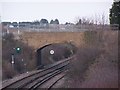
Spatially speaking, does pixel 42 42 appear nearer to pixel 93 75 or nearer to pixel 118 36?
pixel 118 36

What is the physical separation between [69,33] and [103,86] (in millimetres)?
29342

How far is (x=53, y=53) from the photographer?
62.0 m

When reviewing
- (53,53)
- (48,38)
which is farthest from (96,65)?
(53,53)

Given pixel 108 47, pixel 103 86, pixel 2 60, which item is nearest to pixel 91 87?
pixel 103 86

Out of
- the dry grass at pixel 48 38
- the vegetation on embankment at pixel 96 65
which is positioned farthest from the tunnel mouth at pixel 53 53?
the vegetation on embankment at pixel 96 65

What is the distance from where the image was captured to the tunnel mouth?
5644 centimetres

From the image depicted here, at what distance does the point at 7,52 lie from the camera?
47.6 metres

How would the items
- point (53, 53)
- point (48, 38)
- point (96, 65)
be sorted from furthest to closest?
1. point (53, 53)
2. point (48, 38)
3. point (96, 65)

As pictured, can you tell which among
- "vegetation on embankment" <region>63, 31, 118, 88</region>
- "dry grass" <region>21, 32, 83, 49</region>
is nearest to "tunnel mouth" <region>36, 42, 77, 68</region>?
"dry grass" <region>21, 32, 83, 49</region>

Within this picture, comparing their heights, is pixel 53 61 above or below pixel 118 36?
below

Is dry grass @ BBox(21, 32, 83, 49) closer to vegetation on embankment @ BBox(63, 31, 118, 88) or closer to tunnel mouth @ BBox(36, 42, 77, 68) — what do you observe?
tunnel mouth @ BBox(36, 42, 77, 68)

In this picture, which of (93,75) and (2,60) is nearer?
(93,75)

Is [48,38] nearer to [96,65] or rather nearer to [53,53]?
[53,53]

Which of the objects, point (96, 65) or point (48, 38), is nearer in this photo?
point (96, 65)
